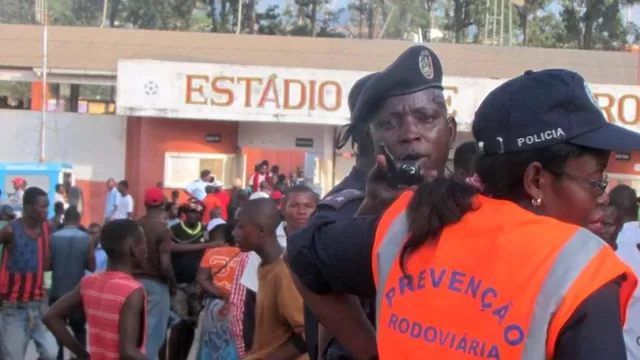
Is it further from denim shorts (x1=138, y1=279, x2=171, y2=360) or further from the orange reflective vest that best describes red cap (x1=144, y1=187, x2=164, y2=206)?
the orange reflective vest

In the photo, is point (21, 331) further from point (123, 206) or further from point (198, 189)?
point (123, 206)

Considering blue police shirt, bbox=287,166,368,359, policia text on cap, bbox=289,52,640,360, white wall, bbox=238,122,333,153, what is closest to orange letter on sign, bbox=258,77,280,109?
white wall, bbox=238,122,333,153

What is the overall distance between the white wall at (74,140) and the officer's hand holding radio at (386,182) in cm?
2301

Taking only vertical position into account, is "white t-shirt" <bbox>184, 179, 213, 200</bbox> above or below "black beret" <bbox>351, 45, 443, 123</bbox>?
below

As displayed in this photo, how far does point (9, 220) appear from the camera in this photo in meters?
10.5

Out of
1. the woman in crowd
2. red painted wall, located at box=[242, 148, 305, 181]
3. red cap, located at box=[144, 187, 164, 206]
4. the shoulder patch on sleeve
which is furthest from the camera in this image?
red painted wall, located at box=[242, 148, 305, 181]

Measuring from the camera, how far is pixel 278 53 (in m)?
30.8

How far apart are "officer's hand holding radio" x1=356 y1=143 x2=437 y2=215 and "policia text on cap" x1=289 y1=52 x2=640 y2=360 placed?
0.25 m

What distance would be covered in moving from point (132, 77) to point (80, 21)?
3688 centimetres

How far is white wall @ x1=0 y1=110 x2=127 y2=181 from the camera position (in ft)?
82.9

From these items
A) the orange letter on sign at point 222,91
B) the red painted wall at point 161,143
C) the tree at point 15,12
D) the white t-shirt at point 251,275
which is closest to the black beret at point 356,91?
the white t-shirt at point 251,275

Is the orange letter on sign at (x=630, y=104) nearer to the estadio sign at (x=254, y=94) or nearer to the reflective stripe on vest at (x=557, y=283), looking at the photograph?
the estadio sign at (x=254, y=94)

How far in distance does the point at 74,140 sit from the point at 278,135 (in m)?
5.08

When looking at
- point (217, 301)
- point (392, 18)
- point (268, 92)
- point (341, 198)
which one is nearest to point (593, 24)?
point (392, 18)
